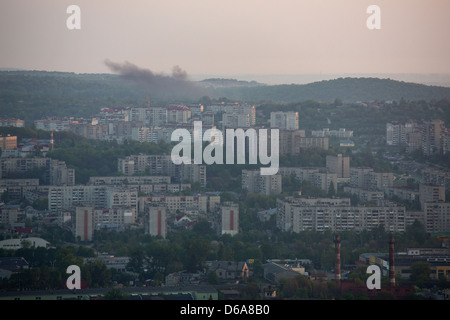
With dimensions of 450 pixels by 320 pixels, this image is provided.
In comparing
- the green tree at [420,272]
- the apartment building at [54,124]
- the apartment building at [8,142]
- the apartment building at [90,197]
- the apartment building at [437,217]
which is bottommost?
the green tree at [420,272]

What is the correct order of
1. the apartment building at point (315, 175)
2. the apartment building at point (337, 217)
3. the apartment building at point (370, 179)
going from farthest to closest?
the apartment building at point (370, 179)
the apartment building at point (315, 175)
the apartment building at point (337, 217)

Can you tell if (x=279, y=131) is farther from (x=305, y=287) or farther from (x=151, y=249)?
(x=305, y=287)

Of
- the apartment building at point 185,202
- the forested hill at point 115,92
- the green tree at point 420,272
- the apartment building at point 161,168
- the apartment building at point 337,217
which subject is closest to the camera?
the green tree at point 420,272

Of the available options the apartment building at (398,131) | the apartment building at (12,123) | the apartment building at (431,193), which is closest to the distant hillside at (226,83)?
the apartment building at (12,123)

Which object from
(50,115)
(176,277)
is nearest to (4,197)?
(176,277)

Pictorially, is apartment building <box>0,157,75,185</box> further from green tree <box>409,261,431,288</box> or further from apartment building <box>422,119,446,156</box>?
green tree <box>409,261,431,288</box>

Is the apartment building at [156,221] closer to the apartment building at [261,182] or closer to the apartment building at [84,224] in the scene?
the apartment building at [84,224]

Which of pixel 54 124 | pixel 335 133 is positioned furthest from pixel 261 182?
pixel 54 124
